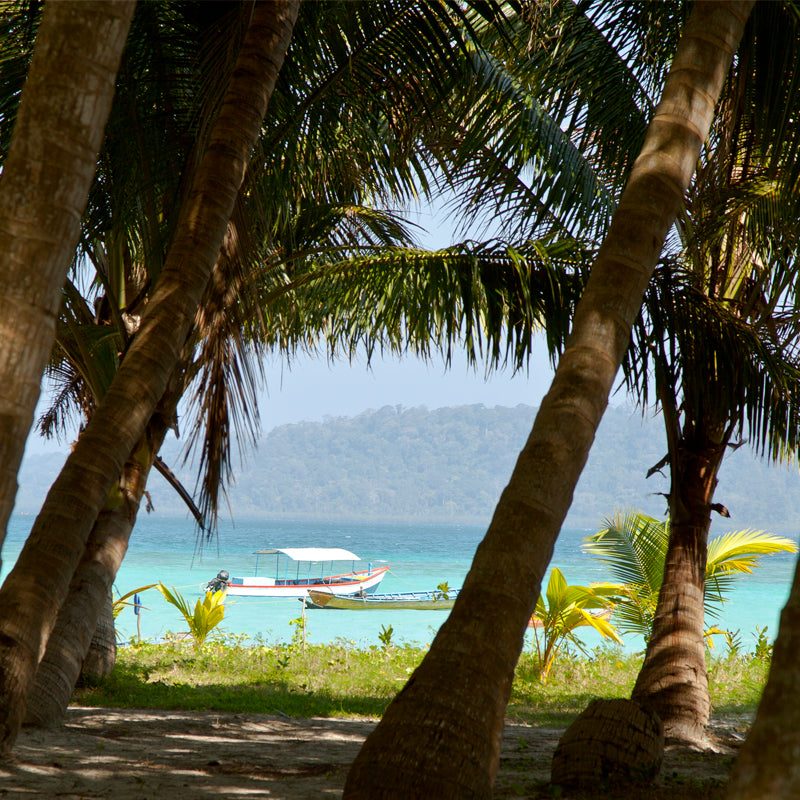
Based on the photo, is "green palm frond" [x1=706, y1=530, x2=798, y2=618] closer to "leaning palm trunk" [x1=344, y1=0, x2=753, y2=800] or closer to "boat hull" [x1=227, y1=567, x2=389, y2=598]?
"leaning palm trunk" [x1=344, y1=0, x2=753, y2=800]

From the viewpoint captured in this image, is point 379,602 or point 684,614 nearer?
point 684,614

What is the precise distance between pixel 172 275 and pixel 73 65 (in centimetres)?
163

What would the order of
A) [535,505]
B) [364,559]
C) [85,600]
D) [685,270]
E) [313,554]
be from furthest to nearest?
[364,559] < [313,554] < [685,270] < [85,600] < [535,505]

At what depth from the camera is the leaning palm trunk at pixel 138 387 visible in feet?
9.37

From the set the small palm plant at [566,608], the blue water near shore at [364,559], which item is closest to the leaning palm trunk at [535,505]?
the blue water near shore at [364,559]

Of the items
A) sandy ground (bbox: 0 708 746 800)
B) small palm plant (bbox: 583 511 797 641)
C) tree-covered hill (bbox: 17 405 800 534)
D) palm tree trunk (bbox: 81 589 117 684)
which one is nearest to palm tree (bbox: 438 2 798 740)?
sandy ground (bbox: 0 708 746 800)

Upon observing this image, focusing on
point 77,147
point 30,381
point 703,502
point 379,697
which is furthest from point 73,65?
point 379,697

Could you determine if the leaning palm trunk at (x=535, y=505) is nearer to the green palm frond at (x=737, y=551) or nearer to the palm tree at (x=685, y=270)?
the palm tree at (x=685, y=270)

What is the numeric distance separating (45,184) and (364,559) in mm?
41310

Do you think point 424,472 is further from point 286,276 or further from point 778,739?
point 778,739

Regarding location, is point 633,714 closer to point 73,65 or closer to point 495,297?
point 495,297

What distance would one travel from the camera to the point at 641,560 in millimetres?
9273

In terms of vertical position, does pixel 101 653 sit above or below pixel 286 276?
below

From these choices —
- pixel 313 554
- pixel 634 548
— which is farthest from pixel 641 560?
pixel 313 554
